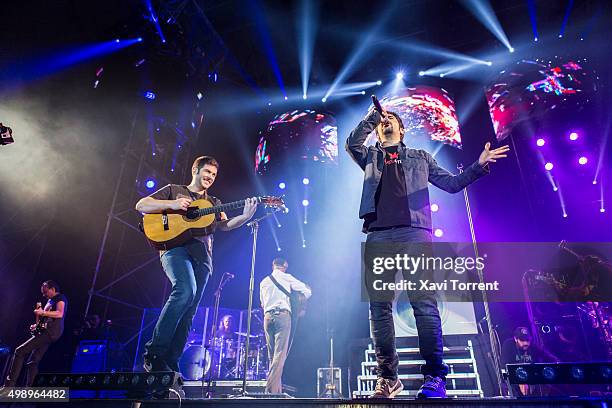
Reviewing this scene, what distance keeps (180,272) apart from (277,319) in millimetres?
3334

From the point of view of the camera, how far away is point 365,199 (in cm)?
332

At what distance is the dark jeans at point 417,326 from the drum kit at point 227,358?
19.2 ft

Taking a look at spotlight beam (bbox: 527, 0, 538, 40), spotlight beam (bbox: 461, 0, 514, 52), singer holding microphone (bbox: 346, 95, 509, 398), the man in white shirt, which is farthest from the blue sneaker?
spotlight beam (bbox: 527, 0, 538, 40)

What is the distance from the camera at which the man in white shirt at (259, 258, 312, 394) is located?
20.2ft

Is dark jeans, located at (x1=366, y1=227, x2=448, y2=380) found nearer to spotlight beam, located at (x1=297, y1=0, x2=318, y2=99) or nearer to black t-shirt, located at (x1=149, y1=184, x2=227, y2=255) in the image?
black t-shirt, located at (x1=149, y1=184, x2=227, y2=255)

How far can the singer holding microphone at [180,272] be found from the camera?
10.4ft

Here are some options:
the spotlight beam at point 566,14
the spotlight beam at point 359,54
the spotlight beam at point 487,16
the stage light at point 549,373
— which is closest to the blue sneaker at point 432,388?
the stage light at point 549,373

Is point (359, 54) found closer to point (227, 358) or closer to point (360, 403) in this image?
point (227, 358)

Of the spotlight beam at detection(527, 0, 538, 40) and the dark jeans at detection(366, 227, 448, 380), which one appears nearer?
the dark jeans at detection(366, 227, 448, 380)

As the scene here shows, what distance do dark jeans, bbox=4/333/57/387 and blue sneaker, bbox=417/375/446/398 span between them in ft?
24.6

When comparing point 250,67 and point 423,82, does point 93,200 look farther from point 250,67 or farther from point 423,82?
point 423,82

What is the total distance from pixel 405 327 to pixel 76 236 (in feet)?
24.9

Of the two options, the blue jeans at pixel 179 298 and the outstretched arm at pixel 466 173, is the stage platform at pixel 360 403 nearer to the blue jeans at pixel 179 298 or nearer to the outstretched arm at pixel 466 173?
the blue jeans at pixel 179 298

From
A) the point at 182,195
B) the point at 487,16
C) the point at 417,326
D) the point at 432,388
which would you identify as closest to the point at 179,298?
the point at 182,195
